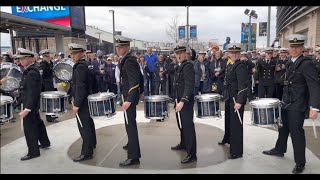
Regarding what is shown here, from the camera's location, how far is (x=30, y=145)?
4.73 metres

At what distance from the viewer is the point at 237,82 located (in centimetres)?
477

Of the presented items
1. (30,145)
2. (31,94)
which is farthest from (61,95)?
(30,145)

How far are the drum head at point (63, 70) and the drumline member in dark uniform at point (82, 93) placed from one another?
3.12 meters

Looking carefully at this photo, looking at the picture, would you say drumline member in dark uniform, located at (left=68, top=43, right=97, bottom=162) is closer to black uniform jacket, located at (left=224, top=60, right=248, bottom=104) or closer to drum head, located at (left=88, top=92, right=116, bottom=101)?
drum head, located at (left=88, top=92, right=116, bottom=101)

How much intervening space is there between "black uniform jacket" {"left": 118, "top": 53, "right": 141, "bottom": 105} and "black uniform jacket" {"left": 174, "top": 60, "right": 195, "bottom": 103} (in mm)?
652

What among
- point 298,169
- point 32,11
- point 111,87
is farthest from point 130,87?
point 111,87

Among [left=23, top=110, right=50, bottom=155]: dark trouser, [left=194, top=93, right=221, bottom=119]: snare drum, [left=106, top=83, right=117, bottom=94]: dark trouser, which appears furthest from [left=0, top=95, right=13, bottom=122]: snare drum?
[left=106, top=83, right=117, bottom=94]: dark trouser

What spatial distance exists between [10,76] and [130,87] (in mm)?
1675

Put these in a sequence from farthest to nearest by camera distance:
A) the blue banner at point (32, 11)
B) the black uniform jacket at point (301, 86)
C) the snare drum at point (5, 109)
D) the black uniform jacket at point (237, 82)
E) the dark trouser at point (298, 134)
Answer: the black uniform jacket at point (237, 82) < the dark trouser at point (298, 134) < the black uniform jacket at point (301, 86) < the snare drum at point (5, 109) < the blue banner at point (32, 11)

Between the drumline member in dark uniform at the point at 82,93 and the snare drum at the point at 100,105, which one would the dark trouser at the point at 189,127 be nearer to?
the snare drum at the point at 100,105

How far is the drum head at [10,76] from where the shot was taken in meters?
3.95

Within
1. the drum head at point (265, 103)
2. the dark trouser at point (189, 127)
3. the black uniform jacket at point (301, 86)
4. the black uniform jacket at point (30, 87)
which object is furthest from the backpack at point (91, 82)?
the black uniform jacket at point (301, 86)

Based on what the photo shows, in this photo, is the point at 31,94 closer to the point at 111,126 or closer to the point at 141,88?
the point at 141,88

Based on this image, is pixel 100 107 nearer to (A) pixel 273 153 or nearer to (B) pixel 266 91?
(A) pixel 273 153
